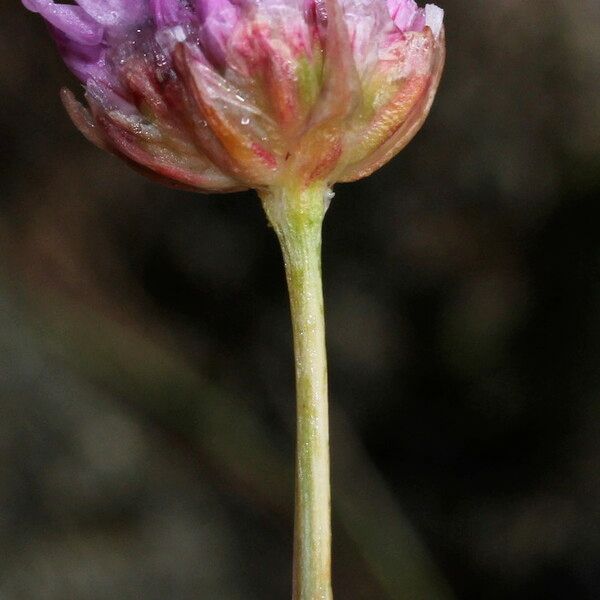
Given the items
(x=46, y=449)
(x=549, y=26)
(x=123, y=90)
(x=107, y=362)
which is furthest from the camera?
(x=107, y=362)

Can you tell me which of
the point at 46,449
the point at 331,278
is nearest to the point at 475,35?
the point at 331,278

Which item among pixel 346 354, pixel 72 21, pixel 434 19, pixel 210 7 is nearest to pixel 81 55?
pixel 72 21

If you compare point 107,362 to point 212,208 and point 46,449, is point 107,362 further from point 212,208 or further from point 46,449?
point 212,208

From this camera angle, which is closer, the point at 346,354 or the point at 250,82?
the point at 250,82

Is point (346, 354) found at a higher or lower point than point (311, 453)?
higher

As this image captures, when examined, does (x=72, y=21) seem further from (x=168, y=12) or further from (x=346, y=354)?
(x=346, y=354)

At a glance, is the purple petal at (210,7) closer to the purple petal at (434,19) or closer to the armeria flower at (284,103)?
the armeria flower at (284,103)

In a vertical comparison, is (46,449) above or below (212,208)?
below

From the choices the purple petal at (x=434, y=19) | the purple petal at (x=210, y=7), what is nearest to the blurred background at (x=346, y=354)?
the purple petal at (x=434, y=19)
